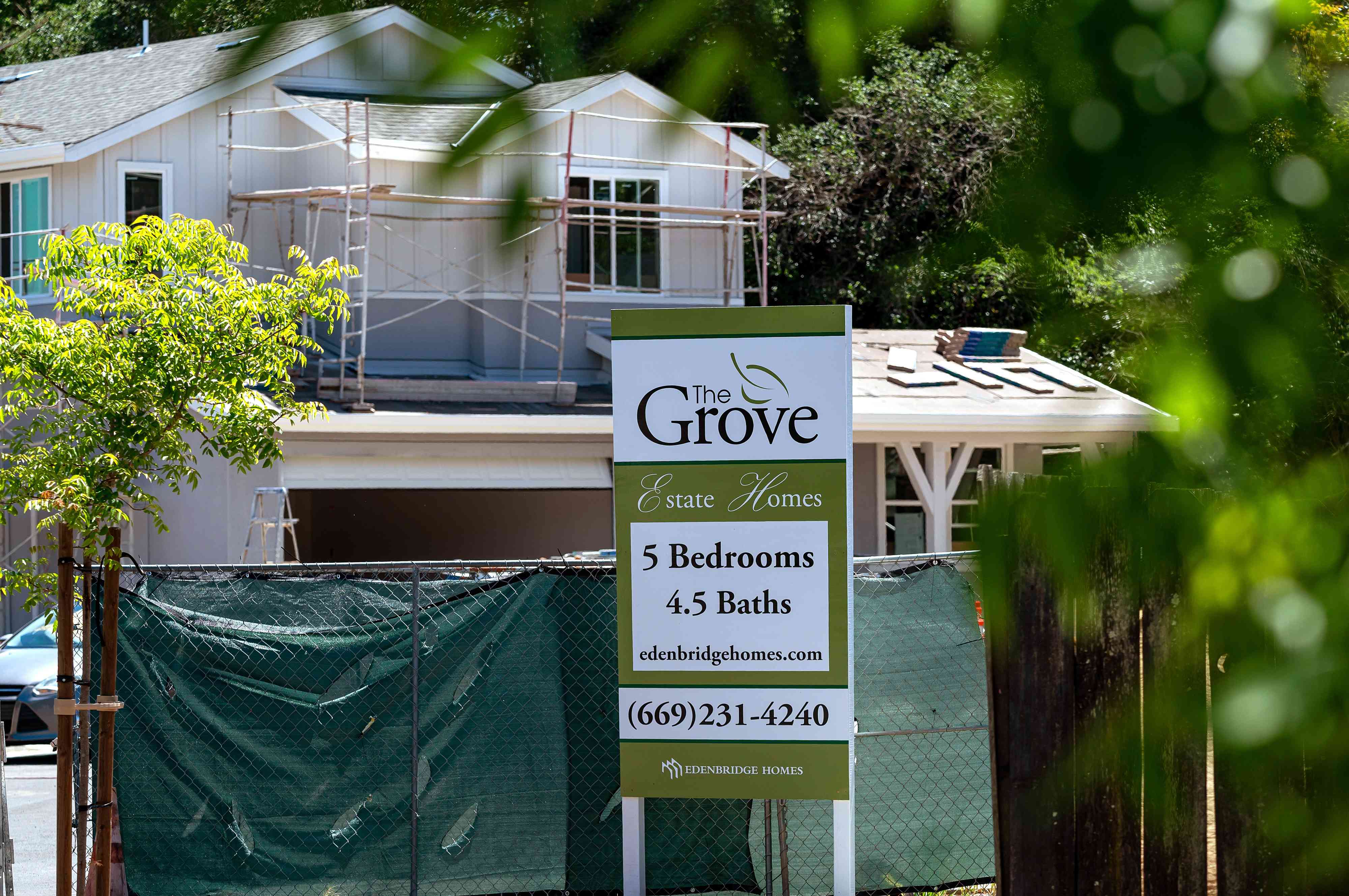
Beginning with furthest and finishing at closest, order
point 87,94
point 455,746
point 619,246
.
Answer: point 87,94 → point 619,246 → point 455,746

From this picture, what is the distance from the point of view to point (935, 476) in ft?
55.5

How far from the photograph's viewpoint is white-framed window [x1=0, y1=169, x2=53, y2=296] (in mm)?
17219

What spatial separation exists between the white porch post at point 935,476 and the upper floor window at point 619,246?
12.8 ft

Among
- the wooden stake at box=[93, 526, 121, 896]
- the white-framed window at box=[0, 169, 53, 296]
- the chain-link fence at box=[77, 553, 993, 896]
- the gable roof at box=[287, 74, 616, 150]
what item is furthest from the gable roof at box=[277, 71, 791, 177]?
the white-framed window at box=[0, 169, 53, 296]

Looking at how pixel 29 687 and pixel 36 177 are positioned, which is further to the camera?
pixel 36 177

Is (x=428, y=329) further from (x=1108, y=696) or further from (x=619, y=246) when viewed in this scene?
(x=1108, y=696)

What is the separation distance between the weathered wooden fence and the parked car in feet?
40.0

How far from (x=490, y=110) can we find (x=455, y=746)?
22.0 feet

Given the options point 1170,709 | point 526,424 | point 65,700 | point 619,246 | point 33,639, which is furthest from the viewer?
point 619,246

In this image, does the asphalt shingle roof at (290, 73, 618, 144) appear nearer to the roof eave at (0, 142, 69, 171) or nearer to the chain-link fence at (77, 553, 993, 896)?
the chain-link fence at (77, 553, 993, 896)

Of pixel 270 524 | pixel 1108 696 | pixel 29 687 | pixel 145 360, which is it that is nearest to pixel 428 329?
pixel 270 524

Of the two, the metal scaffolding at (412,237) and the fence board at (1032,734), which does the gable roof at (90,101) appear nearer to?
the metal scaffolding at (412,237)

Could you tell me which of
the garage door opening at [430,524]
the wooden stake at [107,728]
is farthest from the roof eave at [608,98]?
the garage door opening at [430,524]

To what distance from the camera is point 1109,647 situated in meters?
1.46
